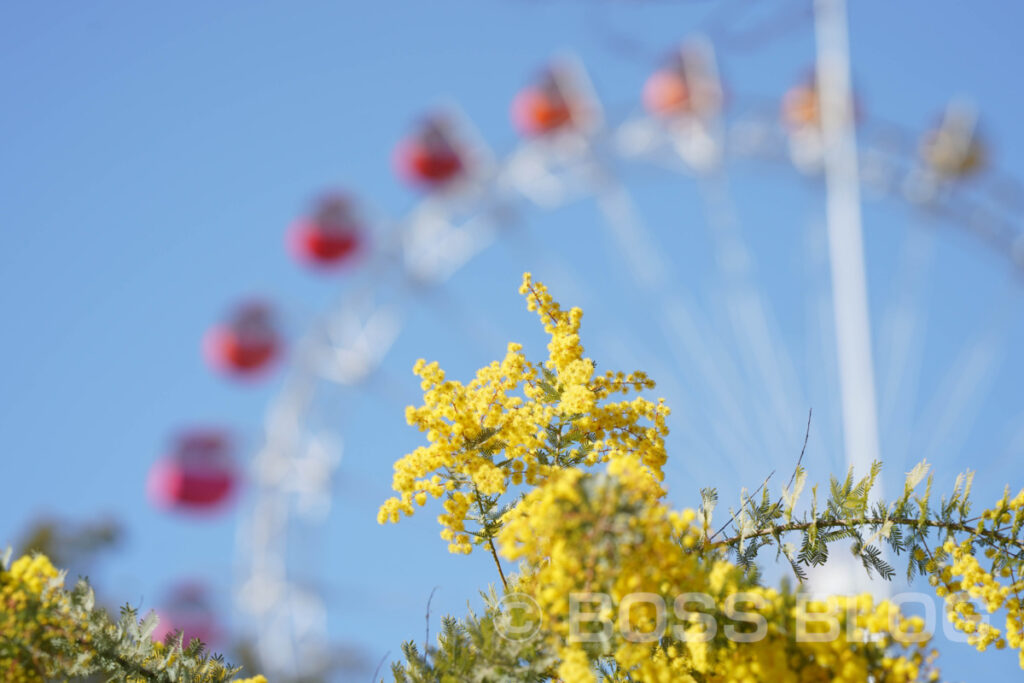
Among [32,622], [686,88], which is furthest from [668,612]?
[686,88]

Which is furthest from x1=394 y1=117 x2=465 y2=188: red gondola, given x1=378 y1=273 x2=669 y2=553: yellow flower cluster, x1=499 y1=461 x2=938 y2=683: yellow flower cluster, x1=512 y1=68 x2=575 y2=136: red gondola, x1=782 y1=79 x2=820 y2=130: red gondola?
x1=499 y1=461 x2=938 y2=683: yellow flower cluster

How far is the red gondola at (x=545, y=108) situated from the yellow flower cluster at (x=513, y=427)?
12745 mm

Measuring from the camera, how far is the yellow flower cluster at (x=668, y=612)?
8.03ft

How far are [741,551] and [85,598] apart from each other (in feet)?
6.21

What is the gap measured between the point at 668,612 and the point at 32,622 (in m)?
1.67

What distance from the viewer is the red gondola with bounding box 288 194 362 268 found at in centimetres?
1638

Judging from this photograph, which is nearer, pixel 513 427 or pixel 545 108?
pixel 513 427

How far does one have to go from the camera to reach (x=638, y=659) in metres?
2.59

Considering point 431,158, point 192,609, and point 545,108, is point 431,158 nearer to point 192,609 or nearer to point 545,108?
point 545,108

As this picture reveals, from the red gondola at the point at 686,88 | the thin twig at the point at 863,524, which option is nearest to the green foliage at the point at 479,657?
the thin twig at the point at 863,524

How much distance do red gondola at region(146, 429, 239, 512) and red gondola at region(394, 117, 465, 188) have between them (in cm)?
539

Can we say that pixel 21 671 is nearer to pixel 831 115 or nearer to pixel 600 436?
pixel 600 436

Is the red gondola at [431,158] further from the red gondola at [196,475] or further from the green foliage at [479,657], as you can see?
→ the green foliage at [479,657]

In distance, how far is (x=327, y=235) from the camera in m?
16.6
